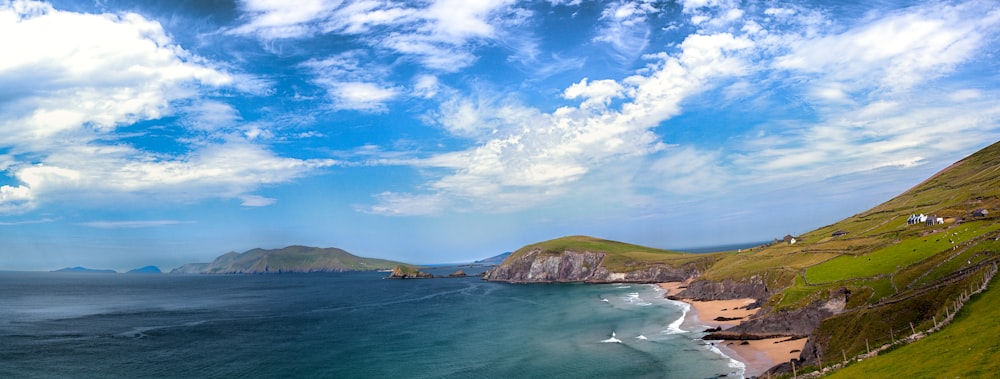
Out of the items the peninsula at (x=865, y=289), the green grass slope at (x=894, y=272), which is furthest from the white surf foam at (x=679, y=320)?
the green grass slope at (x=894, y=272)

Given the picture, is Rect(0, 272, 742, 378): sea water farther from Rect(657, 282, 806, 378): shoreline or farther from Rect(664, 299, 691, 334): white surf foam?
Rect(657, 282, 806, 378): shoreline

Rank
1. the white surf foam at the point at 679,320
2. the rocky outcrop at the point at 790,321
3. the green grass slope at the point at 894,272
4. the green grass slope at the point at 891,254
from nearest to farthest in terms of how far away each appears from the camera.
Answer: the green grass slope at the point at 894,272 → the green grass slope at the point at 891,254 → the rocky outcrop at the point at 790,321 → the white surf foam at the point at 679,320

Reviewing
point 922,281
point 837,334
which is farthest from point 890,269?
point 837,334

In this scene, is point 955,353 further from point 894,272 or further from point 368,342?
point 368,342

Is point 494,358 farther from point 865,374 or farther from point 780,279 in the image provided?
point 780,279

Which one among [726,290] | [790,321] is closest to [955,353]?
[790,321]

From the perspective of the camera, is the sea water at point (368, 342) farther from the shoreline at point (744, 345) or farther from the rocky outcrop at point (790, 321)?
the rocky outcrop at point (790, 321)

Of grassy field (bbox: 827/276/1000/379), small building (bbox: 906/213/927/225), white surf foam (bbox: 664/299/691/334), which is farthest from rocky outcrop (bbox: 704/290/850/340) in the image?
small building (bbox: 906/213/927/225)
